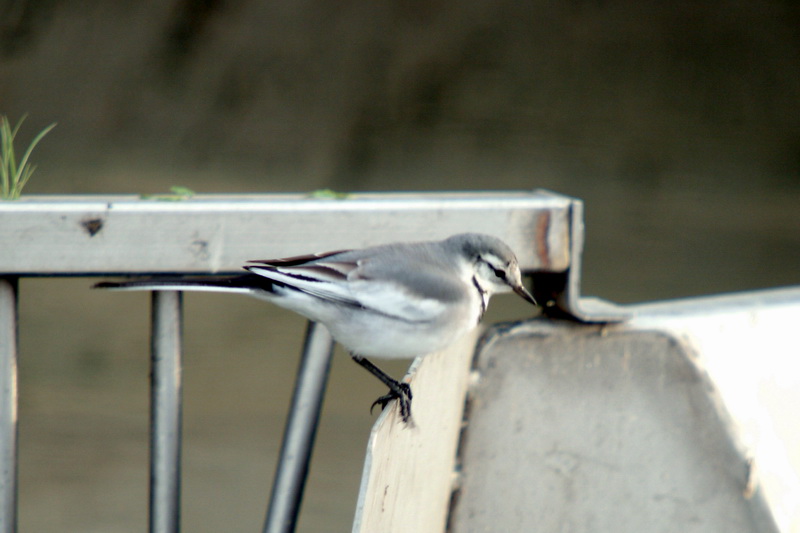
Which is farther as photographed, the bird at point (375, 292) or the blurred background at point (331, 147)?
the blurred background at point (331, 147)

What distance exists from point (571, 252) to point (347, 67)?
22.2 inches

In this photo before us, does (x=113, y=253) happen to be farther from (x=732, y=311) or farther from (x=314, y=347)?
(x=732, y=311)

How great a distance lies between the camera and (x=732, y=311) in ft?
2.77

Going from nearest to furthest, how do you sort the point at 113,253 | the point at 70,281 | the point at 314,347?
1. the point at 113,253
2. the point at 314,347
3. the point at 70,281

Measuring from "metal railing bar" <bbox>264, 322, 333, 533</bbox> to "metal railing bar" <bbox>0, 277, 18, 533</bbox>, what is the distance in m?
0.25

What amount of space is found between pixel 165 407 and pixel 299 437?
136 millimetres

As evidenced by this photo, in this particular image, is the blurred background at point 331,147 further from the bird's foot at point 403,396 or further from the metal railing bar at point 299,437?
the bird's foot at point 403,396

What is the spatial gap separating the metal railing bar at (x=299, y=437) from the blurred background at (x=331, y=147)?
45cm

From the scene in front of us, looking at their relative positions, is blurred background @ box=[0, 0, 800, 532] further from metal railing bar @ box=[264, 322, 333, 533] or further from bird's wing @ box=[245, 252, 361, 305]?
bird's wing @ box=[245, 252, 361, 305]

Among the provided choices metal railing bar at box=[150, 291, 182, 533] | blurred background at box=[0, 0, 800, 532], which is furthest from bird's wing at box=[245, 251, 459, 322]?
blurred background at box=[0, 0, 800, 532]

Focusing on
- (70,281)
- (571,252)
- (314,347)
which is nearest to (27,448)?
(70,281)

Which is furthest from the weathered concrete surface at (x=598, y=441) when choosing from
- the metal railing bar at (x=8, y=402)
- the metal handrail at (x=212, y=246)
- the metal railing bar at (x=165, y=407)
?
the metal railing bar at (x=8, y=402)

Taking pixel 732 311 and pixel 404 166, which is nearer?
pixel 732 311

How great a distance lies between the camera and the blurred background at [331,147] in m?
1.12
